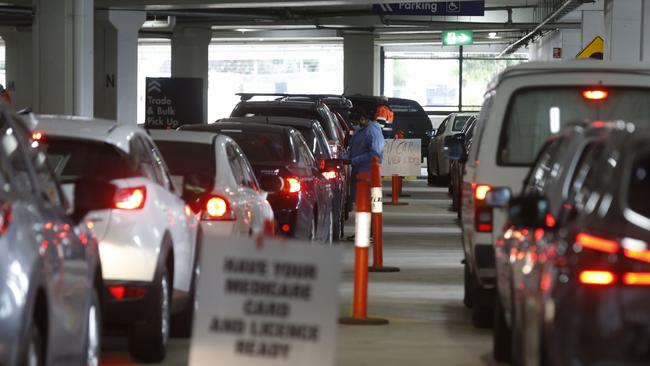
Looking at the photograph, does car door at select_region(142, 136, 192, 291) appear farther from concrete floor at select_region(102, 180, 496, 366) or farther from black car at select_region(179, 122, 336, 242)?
black car at select_region(179, 122, 336, 242)

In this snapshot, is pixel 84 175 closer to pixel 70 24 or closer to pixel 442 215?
pixel 442 215

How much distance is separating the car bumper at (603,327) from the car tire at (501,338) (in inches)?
135

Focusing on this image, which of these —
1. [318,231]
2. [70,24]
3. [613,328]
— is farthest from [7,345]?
[70,24]

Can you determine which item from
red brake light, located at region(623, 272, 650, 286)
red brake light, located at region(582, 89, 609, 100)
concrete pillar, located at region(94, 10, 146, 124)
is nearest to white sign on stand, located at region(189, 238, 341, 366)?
red brake light, located at region(623, 272, 650, 286)

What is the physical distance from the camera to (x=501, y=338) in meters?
10.7

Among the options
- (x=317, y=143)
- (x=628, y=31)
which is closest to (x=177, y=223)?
(x=317, y=143)

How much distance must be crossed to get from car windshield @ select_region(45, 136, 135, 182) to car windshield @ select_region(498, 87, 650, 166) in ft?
9.94

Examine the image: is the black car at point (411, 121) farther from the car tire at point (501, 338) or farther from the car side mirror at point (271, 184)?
the car tire at point (501, 338)

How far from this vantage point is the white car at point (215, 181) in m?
12.7

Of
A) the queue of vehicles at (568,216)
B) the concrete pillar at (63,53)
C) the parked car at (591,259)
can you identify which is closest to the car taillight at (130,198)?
the queue of vehicles at (568,216)

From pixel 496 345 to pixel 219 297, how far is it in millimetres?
4080

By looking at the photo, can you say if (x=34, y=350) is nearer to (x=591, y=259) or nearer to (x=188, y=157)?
(x=591, y=259)

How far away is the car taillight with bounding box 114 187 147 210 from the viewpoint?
10.2 m

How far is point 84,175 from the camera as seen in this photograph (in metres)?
10.7
